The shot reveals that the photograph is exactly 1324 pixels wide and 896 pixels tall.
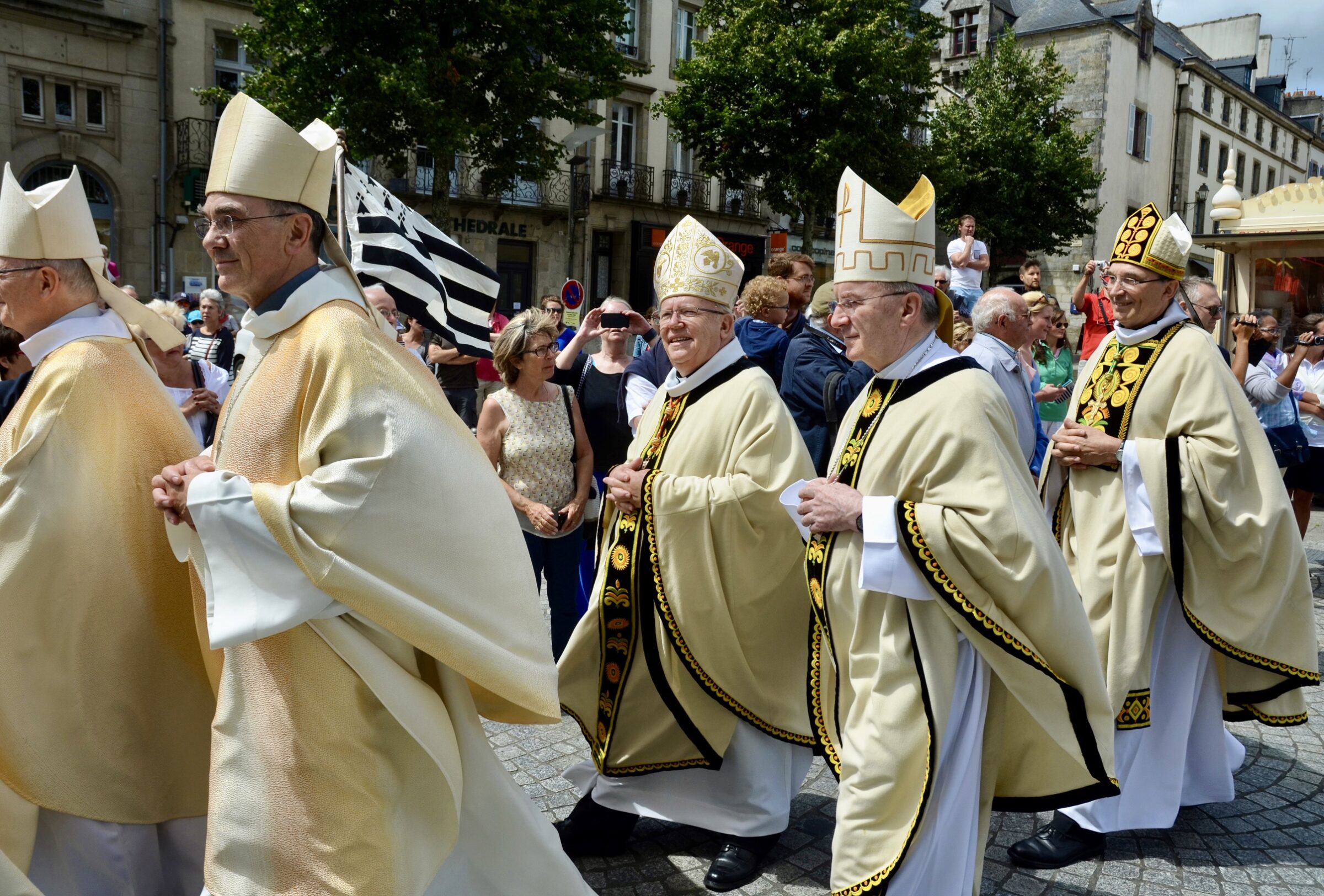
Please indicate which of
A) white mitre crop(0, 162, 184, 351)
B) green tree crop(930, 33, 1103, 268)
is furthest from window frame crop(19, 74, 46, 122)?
white mitre crop(0, 162, 184, 351)

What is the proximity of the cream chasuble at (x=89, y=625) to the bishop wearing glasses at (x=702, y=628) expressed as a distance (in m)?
1.31

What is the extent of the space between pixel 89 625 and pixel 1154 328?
367cm

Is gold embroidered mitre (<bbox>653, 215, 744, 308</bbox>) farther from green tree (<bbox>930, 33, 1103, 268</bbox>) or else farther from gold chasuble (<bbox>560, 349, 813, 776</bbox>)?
green tree (<bbox>930, 33, 1103, 268</bbox>)

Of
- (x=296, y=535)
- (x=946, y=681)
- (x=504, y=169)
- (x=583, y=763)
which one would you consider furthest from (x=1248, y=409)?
(x=504, y=169)

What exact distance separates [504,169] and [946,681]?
65.4 ft

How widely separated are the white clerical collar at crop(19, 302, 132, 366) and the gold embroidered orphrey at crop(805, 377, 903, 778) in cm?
216

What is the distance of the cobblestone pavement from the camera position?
3.74 meters

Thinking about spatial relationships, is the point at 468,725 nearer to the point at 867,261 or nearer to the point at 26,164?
the point at 867,261

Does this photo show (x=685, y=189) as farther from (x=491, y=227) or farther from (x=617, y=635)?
(x=617, y=635)

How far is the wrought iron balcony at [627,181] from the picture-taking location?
30641mm

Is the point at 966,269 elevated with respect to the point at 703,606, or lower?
elevated

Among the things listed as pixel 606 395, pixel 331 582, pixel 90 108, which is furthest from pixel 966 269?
pixel 90 108

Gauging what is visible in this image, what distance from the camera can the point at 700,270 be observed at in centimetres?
407

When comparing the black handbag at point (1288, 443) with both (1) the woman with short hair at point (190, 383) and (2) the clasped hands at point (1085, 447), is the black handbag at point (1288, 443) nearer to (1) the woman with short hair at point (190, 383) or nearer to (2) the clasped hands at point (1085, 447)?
(2) the clasped hands at point (1085, 447)
